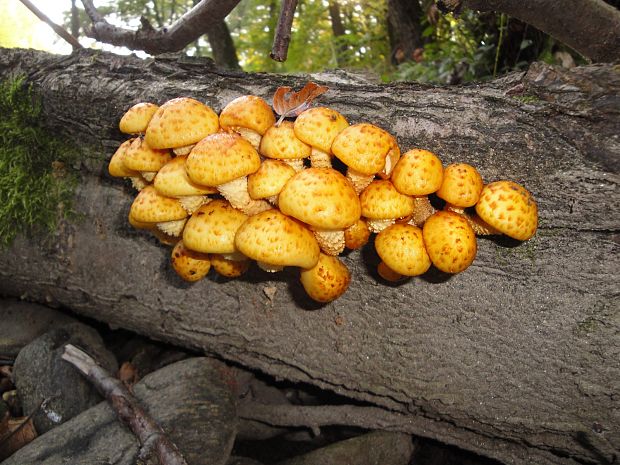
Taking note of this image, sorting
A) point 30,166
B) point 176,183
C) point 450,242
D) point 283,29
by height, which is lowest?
point 30,166

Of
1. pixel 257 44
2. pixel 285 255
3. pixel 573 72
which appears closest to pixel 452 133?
pixel 573 72

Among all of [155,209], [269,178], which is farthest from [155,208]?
[269,178]

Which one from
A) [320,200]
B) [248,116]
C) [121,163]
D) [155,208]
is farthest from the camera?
[121,163]

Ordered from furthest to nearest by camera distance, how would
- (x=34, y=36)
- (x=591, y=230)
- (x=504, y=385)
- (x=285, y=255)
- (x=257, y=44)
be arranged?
(x=257, y=44) < (x=34, y=36) < (x=504, y=385) < (x=591, y=230) < (x=285, y=255)

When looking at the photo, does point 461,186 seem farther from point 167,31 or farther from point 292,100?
point 167,31

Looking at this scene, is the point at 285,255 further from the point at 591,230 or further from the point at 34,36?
the point at 34,36
